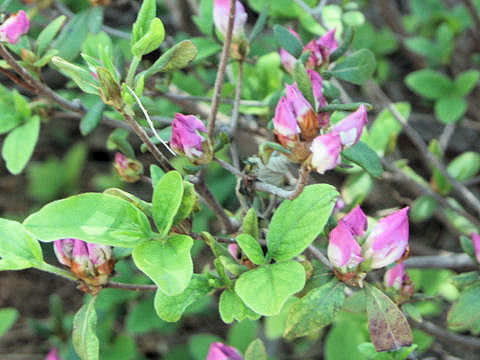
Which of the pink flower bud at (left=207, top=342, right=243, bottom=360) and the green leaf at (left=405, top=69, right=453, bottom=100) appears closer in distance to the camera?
the pink flower bud at (left=207, top=342, right=243, bottom=360)

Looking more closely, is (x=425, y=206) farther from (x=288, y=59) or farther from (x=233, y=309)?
(x=233, y=309)

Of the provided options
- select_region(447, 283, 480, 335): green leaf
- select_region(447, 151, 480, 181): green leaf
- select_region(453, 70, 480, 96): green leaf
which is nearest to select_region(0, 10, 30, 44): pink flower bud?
select_region(447, 283, 480, 335): green leaf

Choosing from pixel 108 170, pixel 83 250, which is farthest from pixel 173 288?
pixel 108 170

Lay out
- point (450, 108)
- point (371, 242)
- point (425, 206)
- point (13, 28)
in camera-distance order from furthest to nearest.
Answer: point (450, 108), point (425, 206), point (13, 28), point (371, 242)

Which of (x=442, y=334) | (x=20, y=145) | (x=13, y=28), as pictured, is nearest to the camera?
(x=13, y=28)

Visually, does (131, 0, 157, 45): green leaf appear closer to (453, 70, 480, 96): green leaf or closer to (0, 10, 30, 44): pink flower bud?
(0, 10, 30, 44): pink flower bud

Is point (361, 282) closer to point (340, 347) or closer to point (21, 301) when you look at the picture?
point (340, 347)

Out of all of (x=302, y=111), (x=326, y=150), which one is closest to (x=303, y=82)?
(x=302, y=111)
